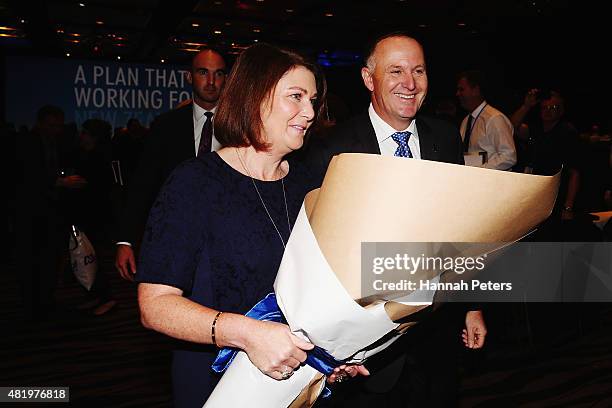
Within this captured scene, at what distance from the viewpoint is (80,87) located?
12.5 meters

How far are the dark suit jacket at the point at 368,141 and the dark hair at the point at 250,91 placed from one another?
62 cm

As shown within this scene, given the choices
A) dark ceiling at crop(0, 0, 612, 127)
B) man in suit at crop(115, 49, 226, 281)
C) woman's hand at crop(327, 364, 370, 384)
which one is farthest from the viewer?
dark ceiling at crop(0, 0, 612, 127)

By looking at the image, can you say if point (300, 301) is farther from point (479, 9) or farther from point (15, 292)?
point (479, 9)

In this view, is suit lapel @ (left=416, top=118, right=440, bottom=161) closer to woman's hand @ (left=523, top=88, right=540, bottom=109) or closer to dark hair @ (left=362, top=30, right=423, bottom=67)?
dark hair @ (left=362, top=30, right=423, bottom=67)

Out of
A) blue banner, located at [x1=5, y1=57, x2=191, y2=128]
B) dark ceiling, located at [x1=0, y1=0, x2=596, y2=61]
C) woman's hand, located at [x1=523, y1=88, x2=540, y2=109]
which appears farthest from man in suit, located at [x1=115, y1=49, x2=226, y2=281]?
blue banner, located at [x1=5, y1=57, x2=191, y2=128]

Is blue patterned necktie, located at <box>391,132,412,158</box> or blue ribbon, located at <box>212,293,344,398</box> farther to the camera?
blue patterned necktie, located at <box>391,132,412,158</box>

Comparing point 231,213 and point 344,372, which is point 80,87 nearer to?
point 231,213

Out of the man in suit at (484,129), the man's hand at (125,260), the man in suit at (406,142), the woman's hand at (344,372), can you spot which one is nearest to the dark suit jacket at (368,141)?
the man in suit at (406,142)

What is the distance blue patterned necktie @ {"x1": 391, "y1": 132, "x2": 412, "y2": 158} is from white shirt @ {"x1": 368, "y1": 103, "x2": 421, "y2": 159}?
0.07ft

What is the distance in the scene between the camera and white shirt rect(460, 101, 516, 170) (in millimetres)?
4398

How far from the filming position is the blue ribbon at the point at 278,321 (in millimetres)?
1041

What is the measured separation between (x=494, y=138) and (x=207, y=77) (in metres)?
2.41

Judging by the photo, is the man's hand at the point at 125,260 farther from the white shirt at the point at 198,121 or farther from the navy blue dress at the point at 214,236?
the navy blue dress at the point at 214,236

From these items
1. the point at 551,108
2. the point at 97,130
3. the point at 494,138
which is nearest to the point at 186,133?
the point at 494,138
